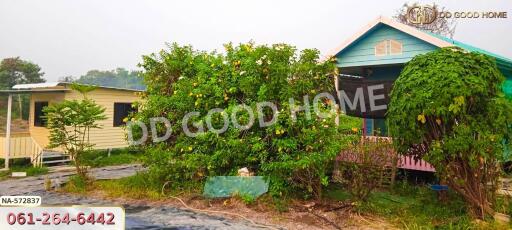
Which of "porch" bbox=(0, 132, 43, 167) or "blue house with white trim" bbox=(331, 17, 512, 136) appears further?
"porch" bbox=(0, 132, 43, 167)

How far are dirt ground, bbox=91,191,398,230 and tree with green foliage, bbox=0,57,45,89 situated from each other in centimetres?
4238

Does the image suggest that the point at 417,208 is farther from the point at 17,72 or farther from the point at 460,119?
the point at 17,72

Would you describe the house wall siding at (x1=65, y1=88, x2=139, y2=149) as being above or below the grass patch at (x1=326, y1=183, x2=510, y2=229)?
above

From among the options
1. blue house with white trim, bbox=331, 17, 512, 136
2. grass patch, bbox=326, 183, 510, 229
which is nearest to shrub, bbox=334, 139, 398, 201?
grass patch, bbox=326, 183, 510, 229

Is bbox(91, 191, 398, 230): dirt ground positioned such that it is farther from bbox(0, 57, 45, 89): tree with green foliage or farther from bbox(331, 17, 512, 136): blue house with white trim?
bbox(0, 57, 45, 89): tree with green foliage

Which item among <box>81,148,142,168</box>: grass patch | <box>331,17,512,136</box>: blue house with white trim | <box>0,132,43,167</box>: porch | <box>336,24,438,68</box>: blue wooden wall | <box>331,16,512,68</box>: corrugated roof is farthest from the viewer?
<box>81,148,142,168</box>: grass patch

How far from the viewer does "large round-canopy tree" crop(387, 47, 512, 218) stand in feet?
20.9

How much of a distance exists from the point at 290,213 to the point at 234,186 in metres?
1.65

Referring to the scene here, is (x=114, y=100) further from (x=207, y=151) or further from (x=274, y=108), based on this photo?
(x=274, y=108)

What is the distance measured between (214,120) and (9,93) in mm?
9225

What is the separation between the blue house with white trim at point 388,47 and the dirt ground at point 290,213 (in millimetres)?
3588

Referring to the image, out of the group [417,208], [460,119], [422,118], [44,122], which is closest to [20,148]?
[44,122]

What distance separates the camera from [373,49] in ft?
37.8

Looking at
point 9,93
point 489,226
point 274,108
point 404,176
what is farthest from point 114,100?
point 489,226
